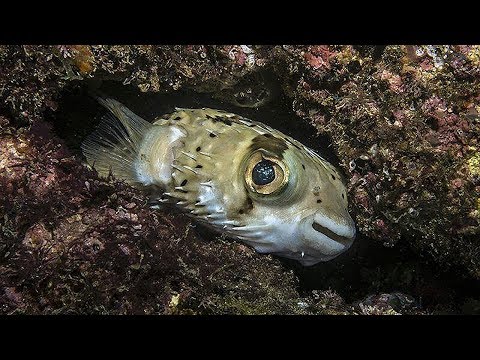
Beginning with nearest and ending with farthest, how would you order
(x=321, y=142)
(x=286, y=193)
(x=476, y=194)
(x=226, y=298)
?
(x=226, y=298) < (x=476, y=194) < (x=286, y=193) < (x=321, y=142)

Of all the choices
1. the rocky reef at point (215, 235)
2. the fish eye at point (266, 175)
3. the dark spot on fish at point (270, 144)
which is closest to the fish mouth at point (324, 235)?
the rocky reef at point (215, 235)

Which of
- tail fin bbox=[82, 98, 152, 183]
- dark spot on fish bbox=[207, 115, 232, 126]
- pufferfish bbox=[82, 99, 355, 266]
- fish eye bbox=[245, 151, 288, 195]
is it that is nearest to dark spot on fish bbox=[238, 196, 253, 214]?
pufferfish bbox=[82, 99, 355, 266]

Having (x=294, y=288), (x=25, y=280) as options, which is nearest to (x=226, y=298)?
(x=294, y=288)

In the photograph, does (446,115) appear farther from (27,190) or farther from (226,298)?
(27,190)

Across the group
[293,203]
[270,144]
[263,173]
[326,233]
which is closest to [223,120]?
[270,144]

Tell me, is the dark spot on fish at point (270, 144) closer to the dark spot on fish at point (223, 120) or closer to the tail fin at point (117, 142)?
the dark spot on fish at point (223, 120)

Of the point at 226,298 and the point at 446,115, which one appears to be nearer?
the point at 226,298

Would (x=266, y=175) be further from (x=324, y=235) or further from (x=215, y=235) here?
(x=215, y=235)
